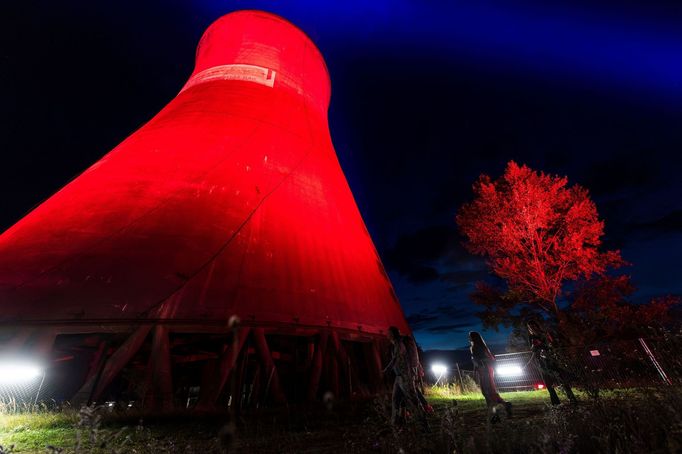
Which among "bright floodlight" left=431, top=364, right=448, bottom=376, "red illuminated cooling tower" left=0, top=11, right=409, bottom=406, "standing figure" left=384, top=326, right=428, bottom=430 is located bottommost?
"standing figure" left=384, top=326, right=428, bottom=430

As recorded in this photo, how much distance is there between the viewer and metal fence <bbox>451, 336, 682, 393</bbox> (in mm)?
7164

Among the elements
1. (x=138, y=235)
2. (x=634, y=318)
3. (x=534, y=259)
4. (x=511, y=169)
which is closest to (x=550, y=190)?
(x=511, y=169)

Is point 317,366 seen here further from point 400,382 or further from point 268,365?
point 400,382

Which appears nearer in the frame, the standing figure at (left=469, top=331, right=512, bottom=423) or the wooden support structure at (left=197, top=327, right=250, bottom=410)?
the wooden support structure at (left=197, top=327, right=250, bottom=410)

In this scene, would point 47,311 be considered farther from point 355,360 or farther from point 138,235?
point 355,360

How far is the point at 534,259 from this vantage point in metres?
13.6

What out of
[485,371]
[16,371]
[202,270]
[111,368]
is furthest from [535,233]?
[16,371]

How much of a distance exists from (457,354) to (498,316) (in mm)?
106802

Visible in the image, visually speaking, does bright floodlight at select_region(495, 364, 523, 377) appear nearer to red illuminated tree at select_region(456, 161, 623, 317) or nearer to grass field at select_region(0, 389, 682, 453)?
red illuminated tree at select_region(456, 161, 623, 317)

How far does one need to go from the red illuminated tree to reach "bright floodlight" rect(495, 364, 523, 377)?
326 cm

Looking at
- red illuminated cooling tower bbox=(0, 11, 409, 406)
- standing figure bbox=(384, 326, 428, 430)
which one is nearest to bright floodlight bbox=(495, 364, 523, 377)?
red illuminated cooling tower bbox=(0, 11, 409, 406)

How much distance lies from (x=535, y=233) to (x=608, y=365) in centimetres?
561

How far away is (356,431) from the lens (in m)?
4.82

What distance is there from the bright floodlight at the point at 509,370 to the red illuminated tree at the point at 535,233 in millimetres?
3260
